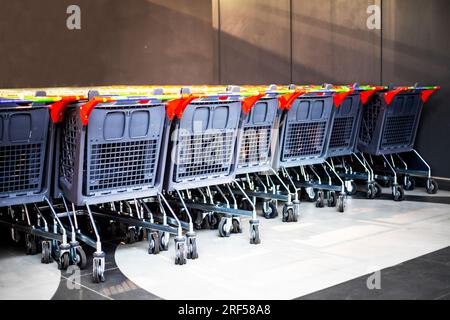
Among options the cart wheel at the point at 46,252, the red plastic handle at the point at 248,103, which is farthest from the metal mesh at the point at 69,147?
the red plastic handle at the point at 248,103

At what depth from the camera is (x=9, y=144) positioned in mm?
4133

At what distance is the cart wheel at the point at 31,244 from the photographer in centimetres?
452

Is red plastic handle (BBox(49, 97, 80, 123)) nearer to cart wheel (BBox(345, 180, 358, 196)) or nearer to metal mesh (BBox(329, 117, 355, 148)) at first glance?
metal mesh (BBox(329, 117, 355, 148))

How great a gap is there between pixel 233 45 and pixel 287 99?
404 cm

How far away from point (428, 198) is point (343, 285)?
3.03m

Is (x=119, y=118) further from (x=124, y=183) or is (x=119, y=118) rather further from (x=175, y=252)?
(x=175, y=252)

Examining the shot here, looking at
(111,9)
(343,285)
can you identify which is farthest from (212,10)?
(343,285)

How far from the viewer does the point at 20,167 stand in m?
4.27

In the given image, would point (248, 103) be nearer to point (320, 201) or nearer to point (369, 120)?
point (320, 201)

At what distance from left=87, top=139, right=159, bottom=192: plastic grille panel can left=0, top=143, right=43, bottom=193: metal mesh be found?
1.22 feet

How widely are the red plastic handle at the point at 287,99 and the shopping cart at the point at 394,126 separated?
1.28m

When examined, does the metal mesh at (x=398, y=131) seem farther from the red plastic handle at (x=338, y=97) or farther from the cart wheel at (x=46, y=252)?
the cart wheel at (x=46, y=252)

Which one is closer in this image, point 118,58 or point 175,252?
point 175,252

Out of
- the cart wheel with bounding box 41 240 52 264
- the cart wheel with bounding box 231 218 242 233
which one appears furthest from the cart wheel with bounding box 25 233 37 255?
the cart wheel with bounding box 231 218 242 233
